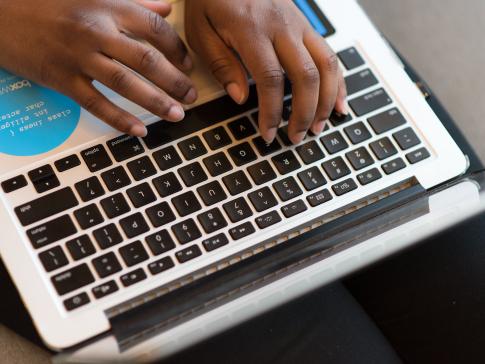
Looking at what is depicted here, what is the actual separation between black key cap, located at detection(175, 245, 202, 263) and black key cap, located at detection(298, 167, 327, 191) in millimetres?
105

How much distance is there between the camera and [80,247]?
1.66ft

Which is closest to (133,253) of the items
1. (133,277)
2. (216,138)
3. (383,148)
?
(133,277)

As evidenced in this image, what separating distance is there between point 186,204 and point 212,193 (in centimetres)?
2

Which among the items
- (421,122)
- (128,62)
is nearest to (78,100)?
(128,62)

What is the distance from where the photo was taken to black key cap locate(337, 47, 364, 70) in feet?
1.94

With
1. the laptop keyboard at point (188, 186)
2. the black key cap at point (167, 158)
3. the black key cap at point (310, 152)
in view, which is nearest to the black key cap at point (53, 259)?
the laptop keyboard at point (188, 186)

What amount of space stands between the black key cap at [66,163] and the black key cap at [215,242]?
0.41ft

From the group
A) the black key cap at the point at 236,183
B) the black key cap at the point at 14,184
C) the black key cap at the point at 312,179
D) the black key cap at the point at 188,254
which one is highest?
the black key cap at the point at 312,179

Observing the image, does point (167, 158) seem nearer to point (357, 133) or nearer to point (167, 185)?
point (167, 185)

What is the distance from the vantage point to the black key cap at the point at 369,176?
21.5 inches

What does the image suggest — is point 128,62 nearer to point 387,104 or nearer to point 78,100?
point 78,100

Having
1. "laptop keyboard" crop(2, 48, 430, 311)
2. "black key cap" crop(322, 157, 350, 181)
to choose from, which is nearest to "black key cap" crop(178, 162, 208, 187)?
"laptop keyboard" crop(2, 48, 430, 311)

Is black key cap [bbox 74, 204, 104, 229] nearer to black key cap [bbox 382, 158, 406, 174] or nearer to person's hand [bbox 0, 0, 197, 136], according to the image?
person's hand [bbox 0, 0, 197, 136]

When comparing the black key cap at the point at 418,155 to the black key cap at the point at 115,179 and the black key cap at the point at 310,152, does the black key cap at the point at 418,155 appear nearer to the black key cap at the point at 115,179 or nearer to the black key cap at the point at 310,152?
the black key cap at the point at 310,152
